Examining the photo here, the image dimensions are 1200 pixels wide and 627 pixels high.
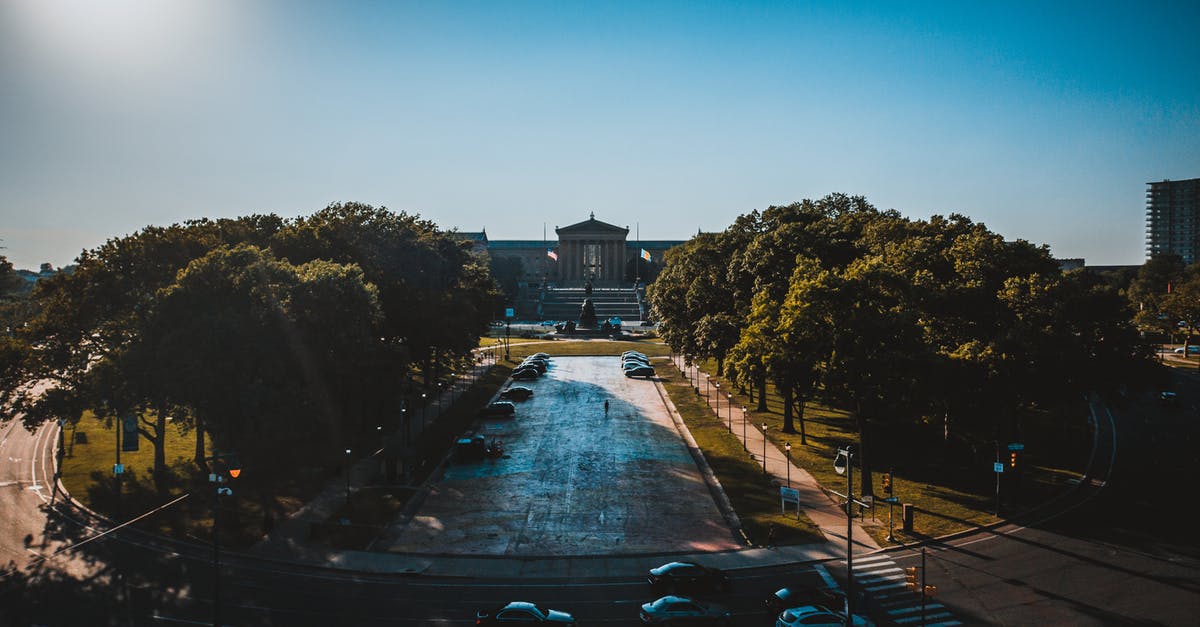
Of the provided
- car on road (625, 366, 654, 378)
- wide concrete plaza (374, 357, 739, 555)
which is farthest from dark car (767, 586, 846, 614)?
car on road (625, 366, 654, 378)

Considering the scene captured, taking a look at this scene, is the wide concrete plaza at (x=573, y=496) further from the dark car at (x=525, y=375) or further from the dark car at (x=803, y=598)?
the dark car at (x=525, y=375)

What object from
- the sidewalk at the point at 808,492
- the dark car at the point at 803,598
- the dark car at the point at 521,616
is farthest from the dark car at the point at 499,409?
the dark car at the point at 803,598

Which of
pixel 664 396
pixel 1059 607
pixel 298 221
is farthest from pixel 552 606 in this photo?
pixel 298 221

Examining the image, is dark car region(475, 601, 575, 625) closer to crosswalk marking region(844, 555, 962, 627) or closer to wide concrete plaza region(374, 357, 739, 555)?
wide concrete plaza region(374, 357, 739, 555)

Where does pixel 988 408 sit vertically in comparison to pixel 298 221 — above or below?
below

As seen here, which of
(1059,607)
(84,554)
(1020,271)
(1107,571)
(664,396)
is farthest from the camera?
(664,396)

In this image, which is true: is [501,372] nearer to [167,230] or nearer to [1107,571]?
[167,230]
